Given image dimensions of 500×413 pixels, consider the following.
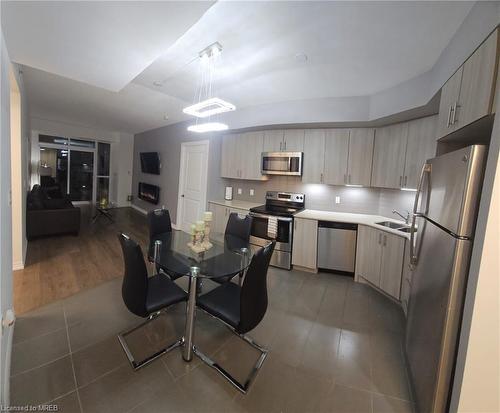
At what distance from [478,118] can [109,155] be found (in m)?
9.15

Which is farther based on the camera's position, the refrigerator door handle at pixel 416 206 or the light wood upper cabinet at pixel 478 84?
the refrigerator door handle at pixel 416 206

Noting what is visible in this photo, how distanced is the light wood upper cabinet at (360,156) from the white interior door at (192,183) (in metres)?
Answer: 2.74

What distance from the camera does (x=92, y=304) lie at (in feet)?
7.75

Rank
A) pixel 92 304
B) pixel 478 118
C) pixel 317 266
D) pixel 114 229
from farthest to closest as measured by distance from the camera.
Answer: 1. pixel 114 229
2. pixel 317 266
3. pixel 92 304
4. pixel 478 118

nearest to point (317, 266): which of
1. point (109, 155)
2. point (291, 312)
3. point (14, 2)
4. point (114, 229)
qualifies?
point (291, 312)

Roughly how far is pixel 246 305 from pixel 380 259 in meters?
2.12

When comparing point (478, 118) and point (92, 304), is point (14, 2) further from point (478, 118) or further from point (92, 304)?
point (478, 118)

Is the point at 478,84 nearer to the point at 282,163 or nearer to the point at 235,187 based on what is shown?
the point at 282,163

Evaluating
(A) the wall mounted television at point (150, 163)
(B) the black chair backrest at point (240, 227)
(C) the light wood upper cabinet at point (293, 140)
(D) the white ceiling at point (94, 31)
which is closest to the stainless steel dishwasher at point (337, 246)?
(B) the black chair backrest at point (240, 227)

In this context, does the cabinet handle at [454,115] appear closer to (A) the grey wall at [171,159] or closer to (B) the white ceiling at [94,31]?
(B) the white ceiling at [94,31]

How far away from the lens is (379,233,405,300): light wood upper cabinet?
102 inches

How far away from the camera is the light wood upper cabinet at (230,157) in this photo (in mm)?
4398

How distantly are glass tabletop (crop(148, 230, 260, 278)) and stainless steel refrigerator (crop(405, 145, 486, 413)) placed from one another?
4.10 ft

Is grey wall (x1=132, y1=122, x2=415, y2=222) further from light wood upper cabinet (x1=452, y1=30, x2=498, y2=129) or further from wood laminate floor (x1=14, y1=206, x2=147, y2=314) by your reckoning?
light wood upper cabinet (x1=452, y1=30, x2=498, y2=129)
